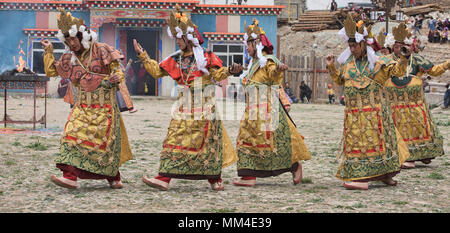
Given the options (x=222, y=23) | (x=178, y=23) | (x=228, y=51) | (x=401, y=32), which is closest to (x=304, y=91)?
(x=228, y=51)

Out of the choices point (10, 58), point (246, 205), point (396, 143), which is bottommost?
point (246, 205)

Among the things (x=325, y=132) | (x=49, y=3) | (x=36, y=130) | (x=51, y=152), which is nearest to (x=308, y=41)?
(x=49, y=3)

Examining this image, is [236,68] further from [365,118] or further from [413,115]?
[413,115]

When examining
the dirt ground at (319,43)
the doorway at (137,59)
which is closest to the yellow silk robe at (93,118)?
the doorway at (137,59)

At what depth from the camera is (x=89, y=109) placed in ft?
20.1

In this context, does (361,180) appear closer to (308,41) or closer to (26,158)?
(26,158)

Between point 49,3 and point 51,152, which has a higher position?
point 49,3

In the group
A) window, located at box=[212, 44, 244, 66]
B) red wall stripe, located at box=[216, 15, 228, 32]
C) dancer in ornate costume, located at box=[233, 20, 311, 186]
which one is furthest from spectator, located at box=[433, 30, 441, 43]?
dancer in ornate costume, located at box=[233, 20, 311, 186]

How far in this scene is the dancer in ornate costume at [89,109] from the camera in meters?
5.97

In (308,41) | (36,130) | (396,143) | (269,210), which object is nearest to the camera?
(269,210)

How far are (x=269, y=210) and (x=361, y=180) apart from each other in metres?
1.49

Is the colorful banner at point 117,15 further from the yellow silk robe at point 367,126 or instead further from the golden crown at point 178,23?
the yellow silk robe at point 367,126

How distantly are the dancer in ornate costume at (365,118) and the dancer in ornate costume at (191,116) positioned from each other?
49.4 inches

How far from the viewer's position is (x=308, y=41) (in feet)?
114
